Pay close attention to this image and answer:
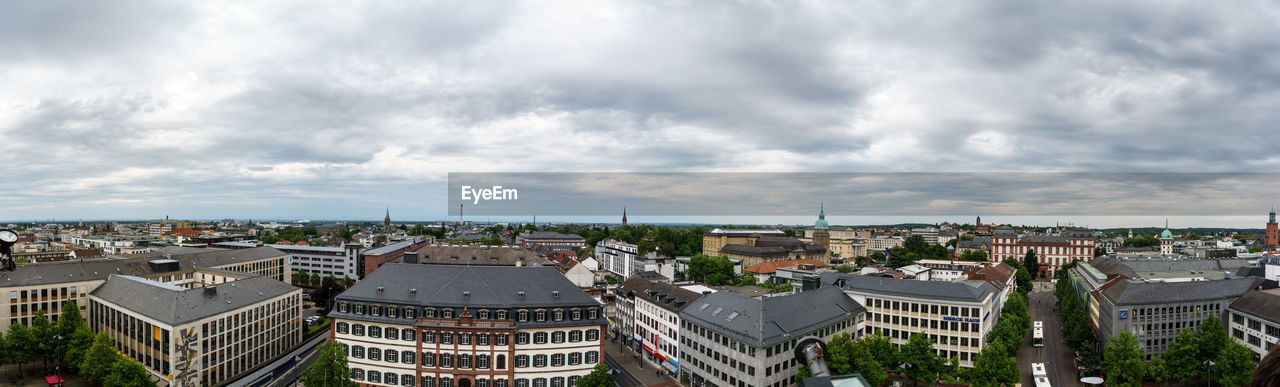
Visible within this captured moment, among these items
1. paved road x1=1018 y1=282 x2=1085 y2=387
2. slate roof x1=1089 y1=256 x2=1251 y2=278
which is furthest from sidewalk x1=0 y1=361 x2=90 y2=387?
slate roof x1=1089 y1=256 x2=1251 y2=278

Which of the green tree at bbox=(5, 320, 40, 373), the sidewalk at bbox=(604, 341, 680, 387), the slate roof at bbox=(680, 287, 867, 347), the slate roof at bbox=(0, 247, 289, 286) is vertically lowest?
the sidewalk at bbox=(604, 341, 680, 387)

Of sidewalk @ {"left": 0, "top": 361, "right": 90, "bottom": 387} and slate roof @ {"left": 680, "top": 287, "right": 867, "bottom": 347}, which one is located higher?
slate roof @ {"left": 680, "top": 287, "right": 867, "bottom": 347}

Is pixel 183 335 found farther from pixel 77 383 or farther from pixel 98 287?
pixel 98 287

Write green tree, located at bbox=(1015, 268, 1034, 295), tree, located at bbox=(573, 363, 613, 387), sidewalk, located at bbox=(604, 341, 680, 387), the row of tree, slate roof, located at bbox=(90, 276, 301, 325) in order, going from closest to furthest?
1. the row of tree
2. tree, located at bbox=(573, 363, 613, 387)
3. slate roof, located at bbox=(90, 276, 301, 325)
4. sidewalk, located at bbox=(604, 341, 680, 387)
5. green tree, located at bbox=(1015, 268, 1034, 295)

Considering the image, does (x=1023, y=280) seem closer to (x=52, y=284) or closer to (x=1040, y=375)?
(x=1040, y=375)

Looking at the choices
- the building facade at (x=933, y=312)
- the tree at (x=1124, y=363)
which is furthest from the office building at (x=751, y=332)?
the tree at (x=1124, y=363)

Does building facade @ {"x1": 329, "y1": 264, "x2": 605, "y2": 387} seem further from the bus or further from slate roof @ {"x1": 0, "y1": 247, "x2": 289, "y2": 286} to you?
the bus

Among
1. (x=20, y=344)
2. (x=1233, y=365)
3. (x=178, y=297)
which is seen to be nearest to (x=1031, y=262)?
(x=1233, y=365)
